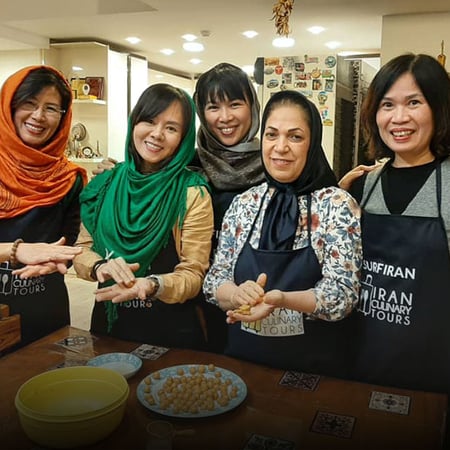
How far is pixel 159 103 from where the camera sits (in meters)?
0.85

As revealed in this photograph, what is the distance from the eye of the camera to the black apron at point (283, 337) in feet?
2.68

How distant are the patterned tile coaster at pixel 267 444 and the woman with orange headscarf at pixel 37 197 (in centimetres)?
39

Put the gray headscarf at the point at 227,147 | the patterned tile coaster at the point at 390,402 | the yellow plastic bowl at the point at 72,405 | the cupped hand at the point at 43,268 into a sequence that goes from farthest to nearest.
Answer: the gray headscarf at the point at 227,147, the cupped hand at the point at 43,268, the patterned tile coaster at the point at 390,402, the yellow plastic bowl at the point at 72,405

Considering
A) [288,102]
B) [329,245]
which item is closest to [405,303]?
[329,245]

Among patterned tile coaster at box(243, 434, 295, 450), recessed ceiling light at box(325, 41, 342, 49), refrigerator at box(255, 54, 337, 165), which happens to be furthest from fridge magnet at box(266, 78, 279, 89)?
patterned tile coaster at box(243, 434, 295, 450)

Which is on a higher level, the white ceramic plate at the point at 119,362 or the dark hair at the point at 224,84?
the dark hair at the point at 224,84

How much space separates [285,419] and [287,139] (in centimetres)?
40

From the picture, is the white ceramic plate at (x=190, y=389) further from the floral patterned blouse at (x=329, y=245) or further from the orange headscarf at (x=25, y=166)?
the orange headscarf at (x=25, y=166)

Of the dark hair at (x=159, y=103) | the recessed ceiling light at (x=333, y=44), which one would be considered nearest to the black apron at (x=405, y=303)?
the recessed ceiling light at (x=333, y=44)

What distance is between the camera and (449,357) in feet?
2.68

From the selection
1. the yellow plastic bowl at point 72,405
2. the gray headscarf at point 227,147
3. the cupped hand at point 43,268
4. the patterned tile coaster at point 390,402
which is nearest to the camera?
the yellow plastic bowl at point 72,405

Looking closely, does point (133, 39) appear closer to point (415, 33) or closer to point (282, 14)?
point (282, 14)

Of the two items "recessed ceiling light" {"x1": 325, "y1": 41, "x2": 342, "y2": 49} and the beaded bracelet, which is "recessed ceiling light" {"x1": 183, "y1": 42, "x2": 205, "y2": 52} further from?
the beaded bracelet

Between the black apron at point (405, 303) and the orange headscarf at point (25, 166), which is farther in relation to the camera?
the orange headscarf at point (25, 166)
